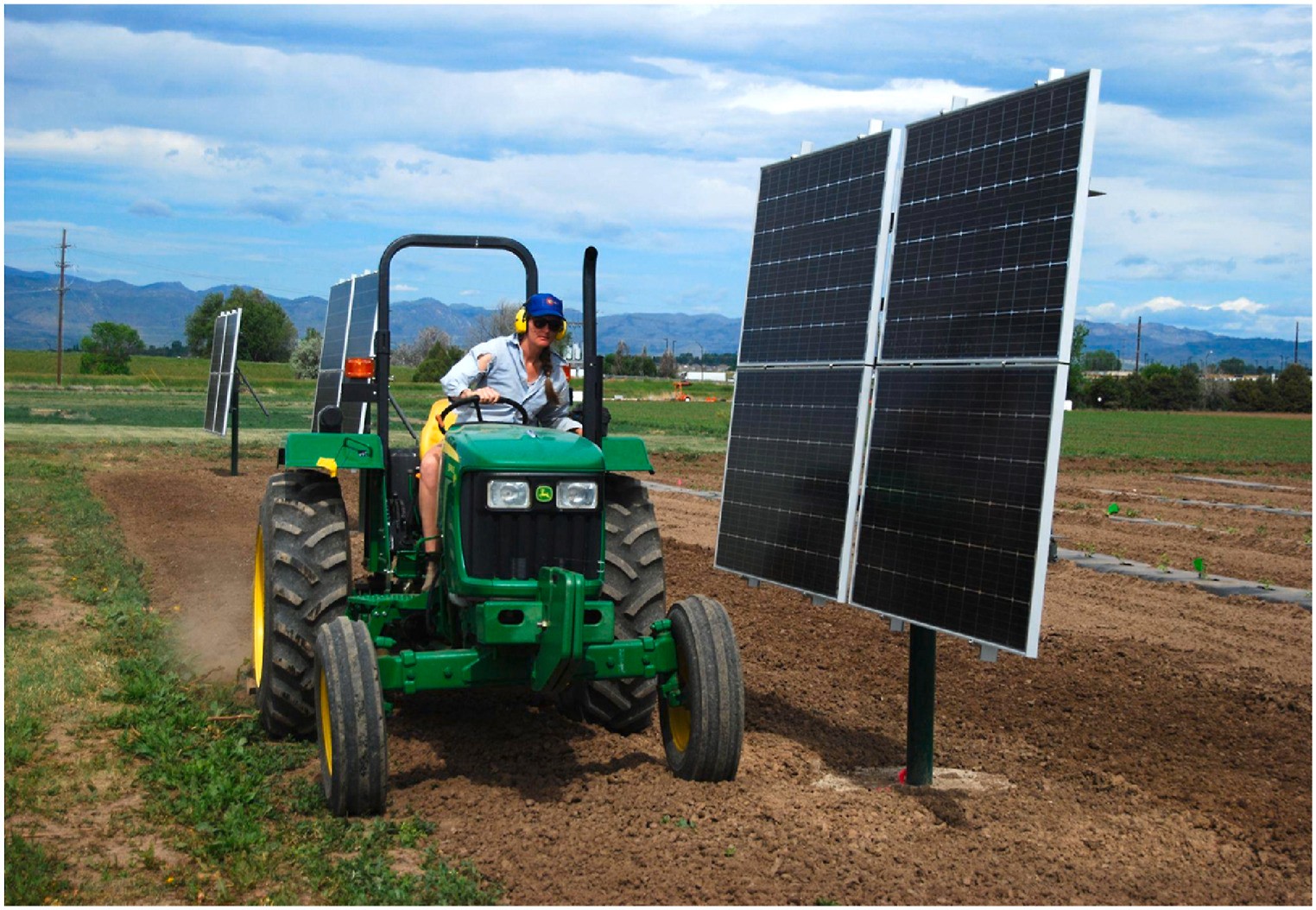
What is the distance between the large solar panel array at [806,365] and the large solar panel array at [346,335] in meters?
6.18

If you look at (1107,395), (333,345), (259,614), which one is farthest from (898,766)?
(1107,395)

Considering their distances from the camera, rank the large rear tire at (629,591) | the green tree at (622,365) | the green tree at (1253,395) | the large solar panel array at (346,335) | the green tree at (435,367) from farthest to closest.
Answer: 1. the green tree at (622,365)
2. the green tree at (1253,395)
3. the green tree at (435,367)
4. the large solar panel array at (346,335)
5. the large rear tire at (629,591)

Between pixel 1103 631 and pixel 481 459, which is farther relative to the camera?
pixel 1103 631

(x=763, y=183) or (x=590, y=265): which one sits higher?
(x=763, y=183)

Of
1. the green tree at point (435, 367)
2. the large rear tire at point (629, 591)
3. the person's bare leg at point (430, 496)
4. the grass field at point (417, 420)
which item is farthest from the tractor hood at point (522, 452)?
the green tree at point (435, 367)

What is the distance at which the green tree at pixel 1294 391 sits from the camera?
82.8m

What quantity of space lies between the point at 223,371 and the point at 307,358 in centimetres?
7330

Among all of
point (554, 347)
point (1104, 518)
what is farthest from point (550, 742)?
point (1104, 518)

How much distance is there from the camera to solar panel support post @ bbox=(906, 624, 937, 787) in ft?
21.7

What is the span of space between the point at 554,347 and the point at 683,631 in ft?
7.20

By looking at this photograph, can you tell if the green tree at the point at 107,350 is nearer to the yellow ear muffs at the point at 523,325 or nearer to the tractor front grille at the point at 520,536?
the yellow ear muffs at the point at 523,325

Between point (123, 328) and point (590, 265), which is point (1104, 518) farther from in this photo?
point (123, 328)

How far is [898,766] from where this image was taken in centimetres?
711

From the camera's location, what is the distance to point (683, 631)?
20.8 ft
